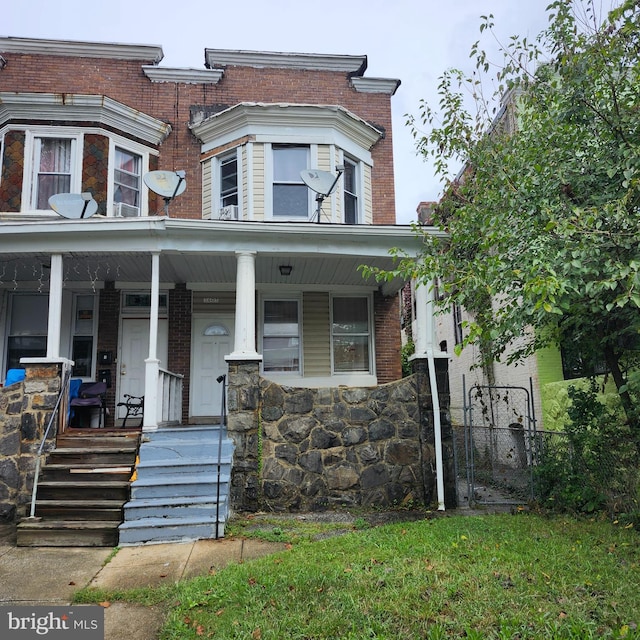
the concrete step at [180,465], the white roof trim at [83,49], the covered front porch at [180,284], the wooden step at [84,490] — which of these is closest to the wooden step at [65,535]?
the wooden step at [84,490]

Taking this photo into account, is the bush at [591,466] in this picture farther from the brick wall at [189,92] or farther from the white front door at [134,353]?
the white front door at [134,353]

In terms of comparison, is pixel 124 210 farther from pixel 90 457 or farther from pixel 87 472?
pixel 87 472

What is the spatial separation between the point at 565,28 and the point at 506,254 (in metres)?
2.93

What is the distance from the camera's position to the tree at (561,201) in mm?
4957

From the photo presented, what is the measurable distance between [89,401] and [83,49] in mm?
7269

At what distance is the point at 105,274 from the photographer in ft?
30.7

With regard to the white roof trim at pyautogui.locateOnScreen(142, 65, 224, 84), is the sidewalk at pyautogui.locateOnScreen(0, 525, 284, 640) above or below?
below

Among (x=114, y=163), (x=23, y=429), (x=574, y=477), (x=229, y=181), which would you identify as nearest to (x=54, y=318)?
(x=23, y=429)

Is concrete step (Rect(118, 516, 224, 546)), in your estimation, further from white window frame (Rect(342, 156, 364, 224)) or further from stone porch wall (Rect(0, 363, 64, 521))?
white window frame (Rect(342, 156, 364, 224))

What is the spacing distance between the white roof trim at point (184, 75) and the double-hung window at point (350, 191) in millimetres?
3321

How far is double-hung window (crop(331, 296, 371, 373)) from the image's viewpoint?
33.6 ft

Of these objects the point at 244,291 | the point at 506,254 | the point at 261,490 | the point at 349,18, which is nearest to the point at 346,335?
the point at 244,291

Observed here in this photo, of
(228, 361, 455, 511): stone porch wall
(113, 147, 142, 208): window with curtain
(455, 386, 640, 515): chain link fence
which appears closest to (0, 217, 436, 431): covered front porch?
(228, 361, 455, 511): stone porch wall

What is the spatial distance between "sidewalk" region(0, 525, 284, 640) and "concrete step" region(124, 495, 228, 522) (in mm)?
421
